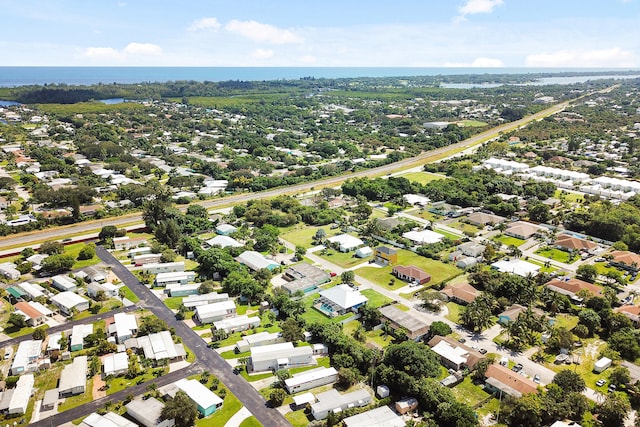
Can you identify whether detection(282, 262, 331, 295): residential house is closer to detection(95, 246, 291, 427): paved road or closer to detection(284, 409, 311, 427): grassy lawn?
detection(95, 246, 291, 427): paved road

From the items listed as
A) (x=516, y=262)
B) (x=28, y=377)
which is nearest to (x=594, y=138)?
(x=516, y=262)

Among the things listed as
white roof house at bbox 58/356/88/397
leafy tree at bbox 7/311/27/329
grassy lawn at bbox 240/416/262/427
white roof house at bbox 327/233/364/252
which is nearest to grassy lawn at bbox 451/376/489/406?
grassy lawn at bbox 240/416/262/427

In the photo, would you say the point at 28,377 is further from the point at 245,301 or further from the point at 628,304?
the point at 628,304

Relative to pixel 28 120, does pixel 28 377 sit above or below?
below

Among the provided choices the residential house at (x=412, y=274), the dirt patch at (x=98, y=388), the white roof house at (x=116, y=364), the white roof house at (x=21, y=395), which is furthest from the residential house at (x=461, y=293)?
the white roof house at (x=21, y=395)

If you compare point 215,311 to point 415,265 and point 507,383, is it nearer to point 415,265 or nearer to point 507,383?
point 415,265

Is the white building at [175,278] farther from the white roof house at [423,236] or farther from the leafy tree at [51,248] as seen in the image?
the white roof house at [423,236]

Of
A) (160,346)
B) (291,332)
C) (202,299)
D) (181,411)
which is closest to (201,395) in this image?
(181,411)
